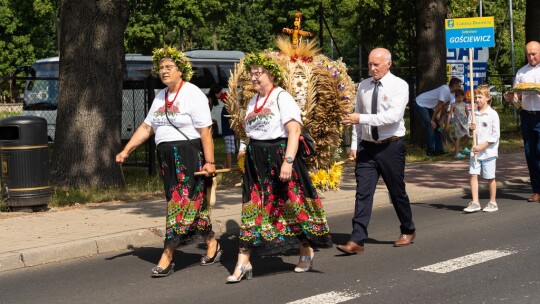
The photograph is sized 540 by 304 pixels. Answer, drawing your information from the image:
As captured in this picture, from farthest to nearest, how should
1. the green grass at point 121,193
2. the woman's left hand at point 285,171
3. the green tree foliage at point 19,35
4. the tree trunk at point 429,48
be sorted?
the green tree foliage at point 19,35, the tree trunk at point 429,48, the green grass at point 121,193, the woman's left hand at point 285,171

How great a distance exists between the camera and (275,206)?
8.04 metres

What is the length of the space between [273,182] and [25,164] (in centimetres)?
514

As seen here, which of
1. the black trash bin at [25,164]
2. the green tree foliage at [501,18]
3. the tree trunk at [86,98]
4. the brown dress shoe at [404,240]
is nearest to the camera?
the brown dress shoe at [404,240]

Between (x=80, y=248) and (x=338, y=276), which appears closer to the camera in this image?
(x=338, y=276)

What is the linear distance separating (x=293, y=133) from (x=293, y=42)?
2854mm

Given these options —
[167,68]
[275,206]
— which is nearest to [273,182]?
[275,206]

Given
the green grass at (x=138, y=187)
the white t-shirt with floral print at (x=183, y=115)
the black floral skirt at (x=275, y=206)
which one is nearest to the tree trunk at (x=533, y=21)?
the green grass at (x=138, y=187)

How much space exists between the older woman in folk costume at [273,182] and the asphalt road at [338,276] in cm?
31

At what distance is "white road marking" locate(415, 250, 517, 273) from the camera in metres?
8.25

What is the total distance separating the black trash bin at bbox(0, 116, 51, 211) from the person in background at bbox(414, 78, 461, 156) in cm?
1071

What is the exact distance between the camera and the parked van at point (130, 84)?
19.6 m

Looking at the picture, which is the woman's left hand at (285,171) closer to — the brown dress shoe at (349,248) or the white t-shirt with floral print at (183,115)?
the white t-shirt with floral print at (183,115)

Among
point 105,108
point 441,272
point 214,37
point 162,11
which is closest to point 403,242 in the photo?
point 441,272

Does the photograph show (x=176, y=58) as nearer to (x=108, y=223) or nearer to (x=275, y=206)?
(x=275, y=206)
